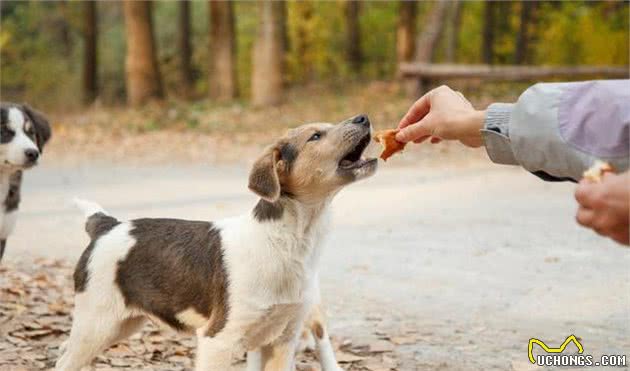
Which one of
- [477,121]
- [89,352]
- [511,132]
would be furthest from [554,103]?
[89,352]

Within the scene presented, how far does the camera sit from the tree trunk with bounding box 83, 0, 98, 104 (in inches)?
1063

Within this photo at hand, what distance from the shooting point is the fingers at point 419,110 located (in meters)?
3.51

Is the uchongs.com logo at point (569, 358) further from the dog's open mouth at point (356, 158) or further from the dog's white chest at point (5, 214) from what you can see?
the dog's white chest at point (5, 214)

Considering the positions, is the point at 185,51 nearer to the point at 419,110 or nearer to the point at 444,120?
the point at 419,110

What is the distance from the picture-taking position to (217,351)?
4.06m

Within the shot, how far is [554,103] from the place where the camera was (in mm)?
2625

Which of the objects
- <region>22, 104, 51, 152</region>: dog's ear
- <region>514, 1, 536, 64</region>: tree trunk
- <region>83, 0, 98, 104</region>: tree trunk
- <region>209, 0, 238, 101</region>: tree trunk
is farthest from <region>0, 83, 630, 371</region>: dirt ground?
<region>83, 0, 98, 104</region>: tree trunk

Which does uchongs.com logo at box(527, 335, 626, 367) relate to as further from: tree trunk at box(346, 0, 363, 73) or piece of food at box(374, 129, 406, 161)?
tree trunk at box(346, 0, 363, 73)

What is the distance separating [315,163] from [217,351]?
93 cm

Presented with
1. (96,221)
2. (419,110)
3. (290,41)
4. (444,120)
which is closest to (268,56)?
(290,41)

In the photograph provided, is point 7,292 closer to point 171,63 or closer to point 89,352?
point 89,352

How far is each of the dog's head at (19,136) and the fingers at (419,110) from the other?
3.22 meters

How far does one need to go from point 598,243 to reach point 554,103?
19.9 feet

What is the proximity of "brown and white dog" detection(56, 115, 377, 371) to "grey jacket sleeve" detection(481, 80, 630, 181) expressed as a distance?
1.42 meters
